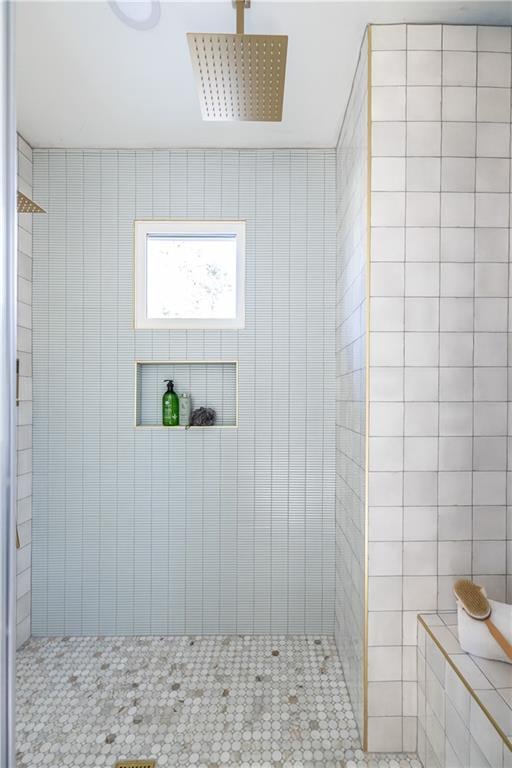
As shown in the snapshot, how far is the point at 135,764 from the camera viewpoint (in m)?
1.51

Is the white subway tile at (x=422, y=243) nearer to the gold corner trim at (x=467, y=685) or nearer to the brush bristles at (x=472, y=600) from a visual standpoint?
the brush bristles at (x=472, y=600)

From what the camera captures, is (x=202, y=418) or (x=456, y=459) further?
(x=202, y=418)

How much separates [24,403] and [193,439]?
2.73 ft

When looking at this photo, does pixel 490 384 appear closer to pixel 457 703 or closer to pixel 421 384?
pixel 421 384

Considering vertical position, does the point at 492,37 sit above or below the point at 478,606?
above

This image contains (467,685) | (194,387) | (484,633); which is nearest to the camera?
(467,685)

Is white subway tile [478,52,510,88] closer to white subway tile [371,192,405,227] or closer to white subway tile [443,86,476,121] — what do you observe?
white subway tile [443,86,476,121]

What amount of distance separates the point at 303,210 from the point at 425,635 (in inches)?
73.7

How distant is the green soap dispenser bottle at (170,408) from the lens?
2318 millimetres

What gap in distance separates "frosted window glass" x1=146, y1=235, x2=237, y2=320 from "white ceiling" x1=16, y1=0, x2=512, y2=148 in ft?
1.55

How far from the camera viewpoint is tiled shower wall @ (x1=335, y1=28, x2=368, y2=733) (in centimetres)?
161

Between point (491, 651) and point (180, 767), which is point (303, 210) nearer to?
point (491, 651)

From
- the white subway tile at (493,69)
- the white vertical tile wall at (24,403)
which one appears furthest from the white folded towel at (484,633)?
the white vertical tile wall at (24,403)

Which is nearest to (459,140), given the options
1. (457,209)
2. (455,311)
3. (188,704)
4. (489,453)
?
(457,209)
